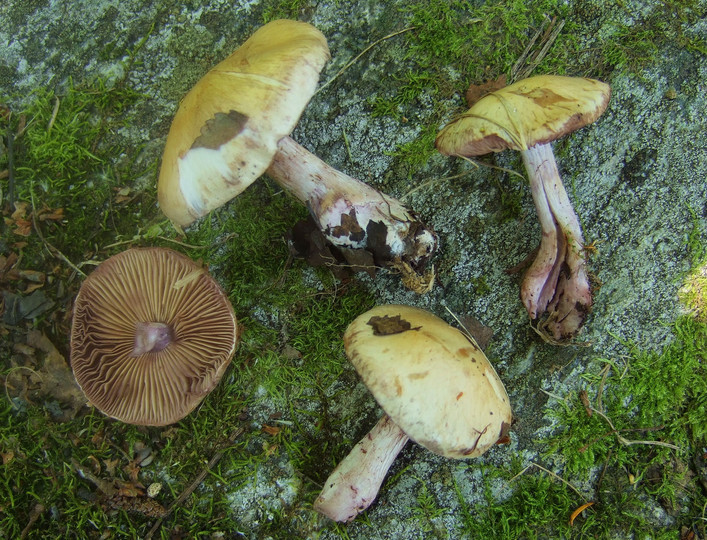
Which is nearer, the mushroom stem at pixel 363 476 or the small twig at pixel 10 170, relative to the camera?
the mushroom stem at pixel 363 476

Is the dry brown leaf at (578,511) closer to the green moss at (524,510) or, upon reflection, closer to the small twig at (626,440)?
the green moss at (524,510)

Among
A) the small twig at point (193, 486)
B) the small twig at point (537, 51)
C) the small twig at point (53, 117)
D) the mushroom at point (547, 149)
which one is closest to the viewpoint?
the mushroom at point (547, 149)

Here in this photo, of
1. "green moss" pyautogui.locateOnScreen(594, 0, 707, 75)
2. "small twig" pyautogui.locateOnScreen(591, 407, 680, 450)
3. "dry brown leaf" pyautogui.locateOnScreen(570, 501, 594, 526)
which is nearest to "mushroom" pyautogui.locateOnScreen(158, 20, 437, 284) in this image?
"green moss" pyautogui.locateOnScreen(594, 0, 707, 75)

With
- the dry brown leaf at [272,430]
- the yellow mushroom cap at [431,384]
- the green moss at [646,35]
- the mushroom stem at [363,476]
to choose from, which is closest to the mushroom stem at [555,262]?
the yellow mushroom cap at [431,384]

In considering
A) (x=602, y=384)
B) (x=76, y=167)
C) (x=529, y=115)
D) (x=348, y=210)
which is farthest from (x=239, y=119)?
(x=602, y=384)

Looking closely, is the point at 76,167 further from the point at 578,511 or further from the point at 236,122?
the point at 578,511

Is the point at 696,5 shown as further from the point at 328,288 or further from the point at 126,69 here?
the point at 126,69
